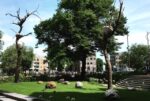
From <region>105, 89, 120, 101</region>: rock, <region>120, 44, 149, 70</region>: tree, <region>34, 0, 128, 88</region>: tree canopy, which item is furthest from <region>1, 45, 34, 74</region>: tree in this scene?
<region>105, 89, 120, 101</region>: rock

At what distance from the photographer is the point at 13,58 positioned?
10362 centimetres

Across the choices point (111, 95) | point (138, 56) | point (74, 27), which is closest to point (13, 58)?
point (138, 56)

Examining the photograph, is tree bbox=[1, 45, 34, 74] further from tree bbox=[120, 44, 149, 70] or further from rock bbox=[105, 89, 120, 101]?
rock bbox=[105, 89, 120, 101]

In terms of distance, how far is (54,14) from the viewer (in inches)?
2130

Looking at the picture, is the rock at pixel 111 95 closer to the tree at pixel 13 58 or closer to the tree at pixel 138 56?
the tree at pixel 138 56

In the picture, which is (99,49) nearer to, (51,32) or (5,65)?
(51,32)

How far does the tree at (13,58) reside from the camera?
104 m

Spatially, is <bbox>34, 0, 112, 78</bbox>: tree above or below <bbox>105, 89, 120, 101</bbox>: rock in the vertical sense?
above

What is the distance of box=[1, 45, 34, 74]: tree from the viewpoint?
103981mm

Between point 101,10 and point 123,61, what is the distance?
5440 centimetres

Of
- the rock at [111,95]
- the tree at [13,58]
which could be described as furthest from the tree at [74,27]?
the tree at [13,58]

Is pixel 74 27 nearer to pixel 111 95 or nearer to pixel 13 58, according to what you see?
pixel 111 95

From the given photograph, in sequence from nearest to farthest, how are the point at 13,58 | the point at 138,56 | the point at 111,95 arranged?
the point at 111,95, the point at 138,56, the point at 13,58

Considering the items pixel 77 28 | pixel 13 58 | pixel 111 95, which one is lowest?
pixel 111 95
